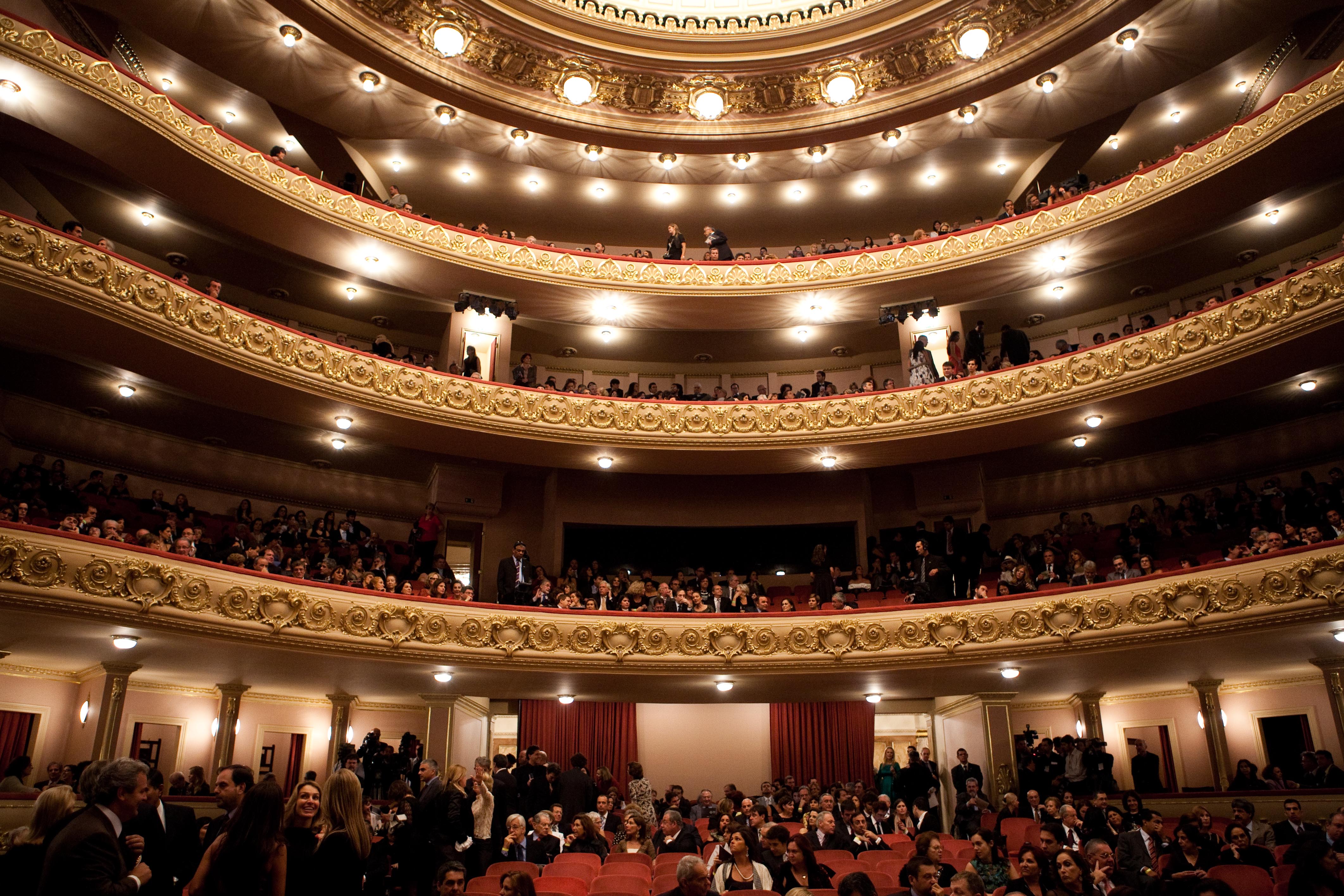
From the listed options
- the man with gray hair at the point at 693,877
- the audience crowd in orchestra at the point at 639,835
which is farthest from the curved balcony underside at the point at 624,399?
the man with gray hair at the point at 693,877

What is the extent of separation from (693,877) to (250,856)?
2.10 metres

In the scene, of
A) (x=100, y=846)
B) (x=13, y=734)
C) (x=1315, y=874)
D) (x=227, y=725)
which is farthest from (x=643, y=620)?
(x=100, y=846)

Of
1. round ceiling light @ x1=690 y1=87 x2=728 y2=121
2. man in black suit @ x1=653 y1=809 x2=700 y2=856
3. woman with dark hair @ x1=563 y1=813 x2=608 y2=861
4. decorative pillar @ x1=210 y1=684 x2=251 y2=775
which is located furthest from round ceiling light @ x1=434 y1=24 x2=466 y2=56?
man in black suit @ x1=653 y1=809 x2=700 y2=856

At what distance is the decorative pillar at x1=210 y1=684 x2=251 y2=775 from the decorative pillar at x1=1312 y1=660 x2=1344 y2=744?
15797mm

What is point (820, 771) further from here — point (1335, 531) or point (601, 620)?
point (1335, 531)

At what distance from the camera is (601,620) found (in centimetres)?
1384

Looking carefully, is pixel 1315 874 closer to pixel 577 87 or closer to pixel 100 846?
pixel 100 846

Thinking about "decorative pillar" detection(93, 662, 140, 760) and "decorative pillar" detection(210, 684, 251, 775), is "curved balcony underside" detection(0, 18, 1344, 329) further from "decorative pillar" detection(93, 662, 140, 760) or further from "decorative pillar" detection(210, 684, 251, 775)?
"decorative pillar" detection(210, 684, 251, 775)

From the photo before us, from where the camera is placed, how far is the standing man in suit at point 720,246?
60.2ft

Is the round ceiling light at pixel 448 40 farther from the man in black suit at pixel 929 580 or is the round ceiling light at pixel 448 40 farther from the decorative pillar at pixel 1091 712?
the decorative pillar at pixel 1091 712

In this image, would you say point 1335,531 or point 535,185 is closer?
point 1335,531

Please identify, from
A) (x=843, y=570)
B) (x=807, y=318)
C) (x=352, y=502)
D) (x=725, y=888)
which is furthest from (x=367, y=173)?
(x=725, y=888)

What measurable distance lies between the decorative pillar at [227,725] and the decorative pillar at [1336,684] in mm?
15797

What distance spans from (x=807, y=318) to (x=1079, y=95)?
20.8ft
